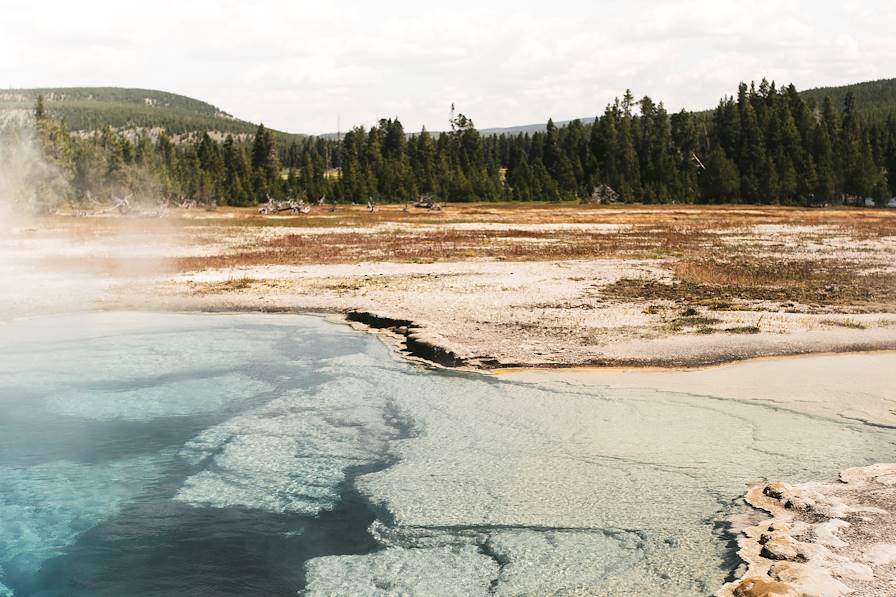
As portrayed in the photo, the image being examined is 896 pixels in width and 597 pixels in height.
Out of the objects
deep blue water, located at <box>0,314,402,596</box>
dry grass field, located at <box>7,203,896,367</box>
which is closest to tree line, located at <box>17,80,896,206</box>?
dry grass field, located at <box>7,203,896,367</box>

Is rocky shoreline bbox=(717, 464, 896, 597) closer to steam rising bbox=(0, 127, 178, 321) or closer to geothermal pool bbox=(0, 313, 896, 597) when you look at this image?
geothermal pool bbox=(0, 313, 896, 597)

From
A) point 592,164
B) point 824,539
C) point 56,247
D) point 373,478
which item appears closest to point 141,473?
point 373,478

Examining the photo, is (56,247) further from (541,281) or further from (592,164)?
(592,164)

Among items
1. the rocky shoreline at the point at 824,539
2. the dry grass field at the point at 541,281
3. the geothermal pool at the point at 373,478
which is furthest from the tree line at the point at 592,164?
the rocky shoreline at the point at 824,539

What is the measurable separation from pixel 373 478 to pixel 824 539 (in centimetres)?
528

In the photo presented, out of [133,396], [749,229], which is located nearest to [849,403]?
[133,396]

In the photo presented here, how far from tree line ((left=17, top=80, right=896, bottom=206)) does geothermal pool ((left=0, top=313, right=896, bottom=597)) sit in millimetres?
80005

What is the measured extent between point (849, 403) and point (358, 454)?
7.88 m

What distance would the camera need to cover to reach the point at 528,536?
8672mm

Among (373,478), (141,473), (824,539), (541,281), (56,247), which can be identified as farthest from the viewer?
(56,247)

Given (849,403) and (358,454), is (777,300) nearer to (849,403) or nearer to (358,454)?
(849,403)

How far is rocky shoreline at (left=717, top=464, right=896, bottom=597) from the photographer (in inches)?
279

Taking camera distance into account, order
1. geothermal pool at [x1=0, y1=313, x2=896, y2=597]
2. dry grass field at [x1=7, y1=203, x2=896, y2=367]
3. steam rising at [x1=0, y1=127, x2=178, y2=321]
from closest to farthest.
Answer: geothermal pool at [x1=0, y1=313, x2=896, y2=597] → dry grass field at [x1=7, y1=203, x2=896, y2=367] → steam rising at [x1=0, y1=127, x2=178, y2=321]

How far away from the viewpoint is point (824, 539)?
8.06m
